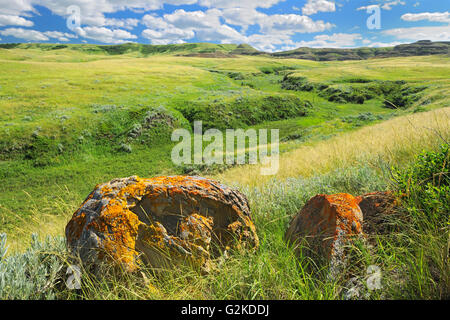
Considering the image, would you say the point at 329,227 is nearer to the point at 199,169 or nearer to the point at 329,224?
the point at 329,224

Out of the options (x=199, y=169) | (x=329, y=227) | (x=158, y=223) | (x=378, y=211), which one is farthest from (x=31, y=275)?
(x=199, y=169)

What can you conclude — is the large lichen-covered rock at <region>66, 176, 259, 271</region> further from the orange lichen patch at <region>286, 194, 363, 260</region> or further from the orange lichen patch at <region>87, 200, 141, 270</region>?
the orange lichen patch at <region>286, 194, 363, 260</region>

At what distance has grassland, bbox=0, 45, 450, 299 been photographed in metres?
2.59

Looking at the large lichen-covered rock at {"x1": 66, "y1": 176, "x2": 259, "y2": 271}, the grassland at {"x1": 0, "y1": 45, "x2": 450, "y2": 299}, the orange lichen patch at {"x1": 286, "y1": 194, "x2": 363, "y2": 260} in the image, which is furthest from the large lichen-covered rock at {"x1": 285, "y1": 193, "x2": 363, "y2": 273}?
the large lichen-covered rock at {"x1": 66, "y1": 176, "x2": 259, "y2": 271}

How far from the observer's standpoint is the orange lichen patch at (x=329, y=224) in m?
2.93

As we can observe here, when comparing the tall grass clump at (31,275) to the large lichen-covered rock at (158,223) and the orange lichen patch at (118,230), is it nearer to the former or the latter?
the large lichen-covered rock at (158,223)

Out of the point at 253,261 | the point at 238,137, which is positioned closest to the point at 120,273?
the point at 253,261

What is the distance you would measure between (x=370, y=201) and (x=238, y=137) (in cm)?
2816

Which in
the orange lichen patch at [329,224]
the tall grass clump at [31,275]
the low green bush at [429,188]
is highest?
the low green bush at [429,188]

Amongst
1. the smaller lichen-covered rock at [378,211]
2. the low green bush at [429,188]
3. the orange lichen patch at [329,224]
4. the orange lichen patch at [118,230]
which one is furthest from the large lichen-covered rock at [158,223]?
the low green bush at [429,188]

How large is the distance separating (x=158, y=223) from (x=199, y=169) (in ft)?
57.9

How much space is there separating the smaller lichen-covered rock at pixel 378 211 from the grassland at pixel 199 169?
0.23 meters
